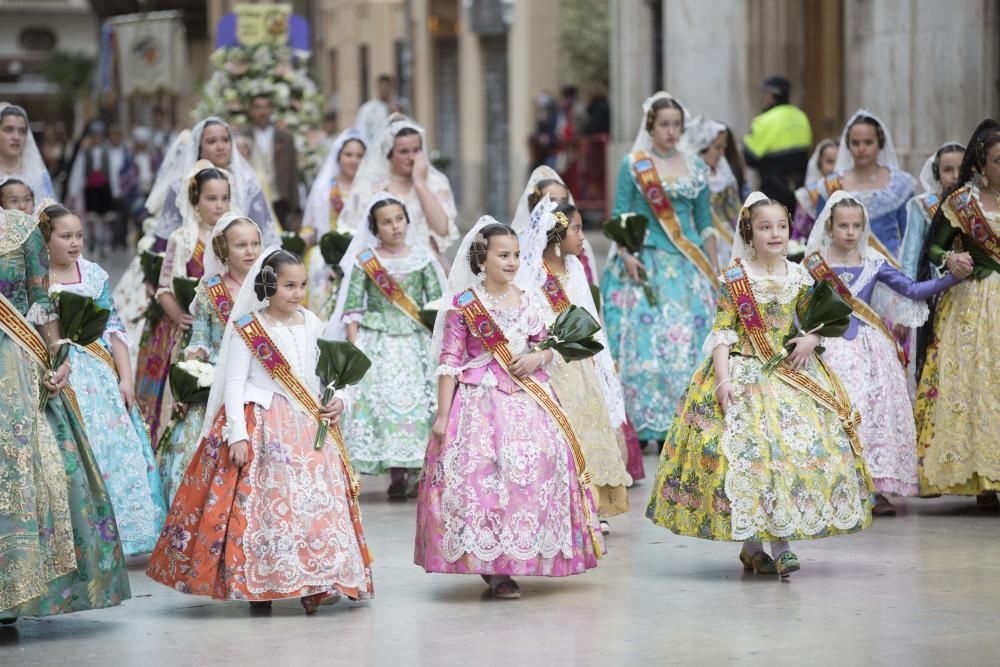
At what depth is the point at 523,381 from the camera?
779 cm

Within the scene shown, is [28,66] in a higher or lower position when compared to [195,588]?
higher

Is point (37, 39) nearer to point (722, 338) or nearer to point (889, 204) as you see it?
point (889, 204)

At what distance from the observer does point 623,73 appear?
2409 centimetres

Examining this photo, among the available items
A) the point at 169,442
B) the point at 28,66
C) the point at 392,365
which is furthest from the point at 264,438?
the point at 28,66

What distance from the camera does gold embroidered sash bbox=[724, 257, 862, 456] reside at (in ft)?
26.1

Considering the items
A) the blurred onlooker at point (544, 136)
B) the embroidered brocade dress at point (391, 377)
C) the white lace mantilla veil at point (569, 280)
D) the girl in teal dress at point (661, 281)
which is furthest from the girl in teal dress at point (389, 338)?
the blurred onlooker at point (544, 136)

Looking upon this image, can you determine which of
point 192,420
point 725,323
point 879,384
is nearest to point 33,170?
point 192,420

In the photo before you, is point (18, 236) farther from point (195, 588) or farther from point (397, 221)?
point (397, 221)

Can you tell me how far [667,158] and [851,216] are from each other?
9.01 feet

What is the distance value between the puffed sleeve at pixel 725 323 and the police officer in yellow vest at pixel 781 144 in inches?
328

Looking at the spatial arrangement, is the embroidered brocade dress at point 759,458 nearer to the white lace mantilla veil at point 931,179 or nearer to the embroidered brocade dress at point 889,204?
the white lace mantilla veil at point 931,179

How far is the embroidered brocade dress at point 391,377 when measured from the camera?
10375mm

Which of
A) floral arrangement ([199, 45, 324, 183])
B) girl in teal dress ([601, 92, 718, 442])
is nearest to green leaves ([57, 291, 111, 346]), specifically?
girl in teal dress ([601, 92, 718, 442])

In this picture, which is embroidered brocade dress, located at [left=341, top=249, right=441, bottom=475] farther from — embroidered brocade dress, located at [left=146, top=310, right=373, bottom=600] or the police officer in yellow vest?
the police officer in yellow vest
